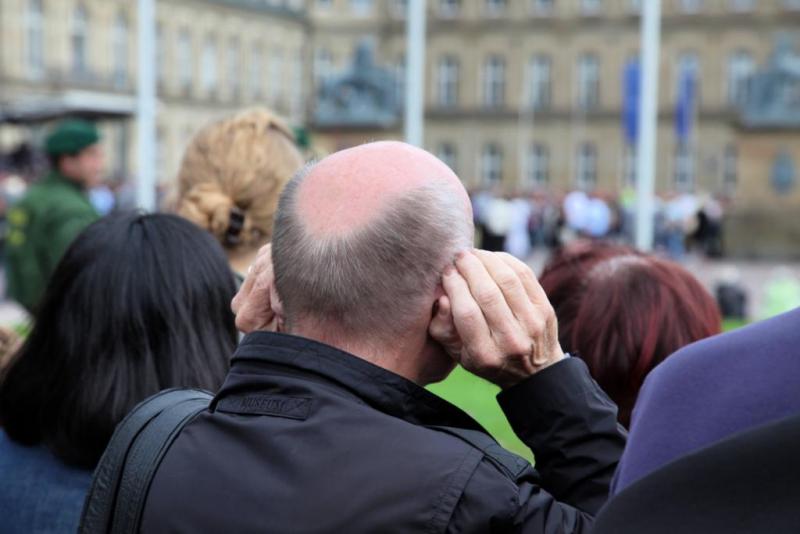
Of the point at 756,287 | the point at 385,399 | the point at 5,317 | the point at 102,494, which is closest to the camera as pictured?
the point at 385,399

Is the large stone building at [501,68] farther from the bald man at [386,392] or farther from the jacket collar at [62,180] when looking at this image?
the bald man at [386,392]

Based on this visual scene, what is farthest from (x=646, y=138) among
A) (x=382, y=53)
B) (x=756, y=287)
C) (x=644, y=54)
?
(x=382, y=53)

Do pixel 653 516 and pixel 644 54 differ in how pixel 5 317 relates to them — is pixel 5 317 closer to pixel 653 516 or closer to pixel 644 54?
pixel 644 54

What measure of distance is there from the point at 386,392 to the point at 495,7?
61.6m

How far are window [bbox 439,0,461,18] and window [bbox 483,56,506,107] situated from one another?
3151 mm

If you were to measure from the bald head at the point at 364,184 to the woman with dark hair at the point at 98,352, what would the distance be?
77 cm

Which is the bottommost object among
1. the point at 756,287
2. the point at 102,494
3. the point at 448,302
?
the point at 756,287

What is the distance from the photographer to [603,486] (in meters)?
1.92

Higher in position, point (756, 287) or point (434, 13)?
point (434, 13)

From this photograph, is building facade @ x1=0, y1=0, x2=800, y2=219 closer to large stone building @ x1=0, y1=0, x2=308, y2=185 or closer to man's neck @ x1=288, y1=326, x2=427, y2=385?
large stone building @ x1=0, y1=0, x2=308, y2=185

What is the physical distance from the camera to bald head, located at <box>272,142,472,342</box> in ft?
6.01

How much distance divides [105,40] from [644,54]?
42.1m

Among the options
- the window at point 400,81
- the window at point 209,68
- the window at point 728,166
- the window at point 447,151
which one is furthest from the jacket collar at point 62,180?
the window at point 447,151

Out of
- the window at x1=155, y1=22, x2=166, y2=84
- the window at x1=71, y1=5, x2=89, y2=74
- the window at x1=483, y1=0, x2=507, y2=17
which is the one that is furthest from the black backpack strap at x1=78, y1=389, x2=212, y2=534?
the window at x1=483, y1=0, x2=507, y2=17
